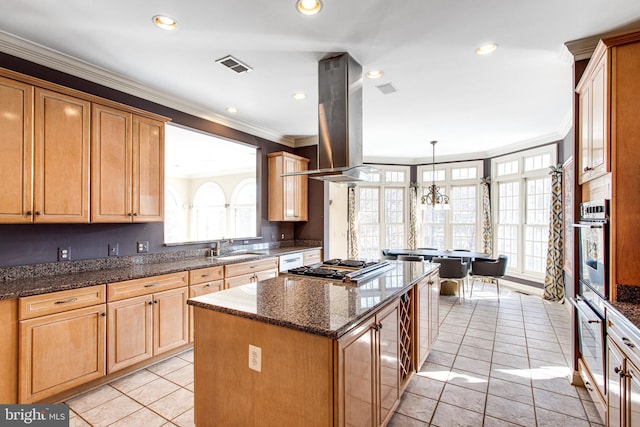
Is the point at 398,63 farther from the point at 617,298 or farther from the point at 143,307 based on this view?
the point at 143,307

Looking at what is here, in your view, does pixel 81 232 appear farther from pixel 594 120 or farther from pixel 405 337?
pixel 594 120

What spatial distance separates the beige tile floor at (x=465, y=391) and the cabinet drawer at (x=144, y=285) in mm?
753

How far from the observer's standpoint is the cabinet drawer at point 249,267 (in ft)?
11.5

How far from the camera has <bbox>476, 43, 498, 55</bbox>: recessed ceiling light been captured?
8.18ft

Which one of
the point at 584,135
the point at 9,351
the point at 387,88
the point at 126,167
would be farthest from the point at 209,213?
the point at 584,135

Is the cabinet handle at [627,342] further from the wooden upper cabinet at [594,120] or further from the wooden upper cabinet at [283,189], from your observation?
the wooden upper cabinet at [283,189]

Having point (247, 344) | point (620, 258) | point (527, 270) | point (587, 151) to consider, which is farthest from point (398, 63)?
point (527, 270)

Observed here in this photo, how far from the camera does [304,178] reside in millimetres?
5266

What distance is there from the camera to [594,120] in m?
2.14

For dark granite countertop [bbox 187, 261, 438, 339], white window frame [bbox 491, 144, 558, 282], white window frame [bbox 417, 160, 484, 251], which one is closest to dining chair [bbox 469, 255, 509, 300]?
white window frame [bbox 491, 144, 558, 282]

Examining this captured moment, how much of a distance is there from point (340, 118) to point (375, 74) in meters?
0.70

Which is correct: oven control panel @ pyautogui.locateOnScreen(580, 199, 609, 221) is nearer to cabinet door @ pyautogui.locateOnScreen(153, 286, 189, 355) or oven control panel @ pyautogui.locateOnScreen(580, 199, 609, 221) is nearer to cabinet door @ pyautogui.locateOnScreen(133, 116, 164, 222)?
cabinet door @ pyautogui.locateOnScreen(153, 286, 189, 355)

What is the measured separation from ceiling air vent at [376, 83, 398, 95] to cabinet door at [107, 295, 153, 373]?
3.12 metres

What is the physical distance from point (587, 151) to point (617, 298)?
3.53ft
